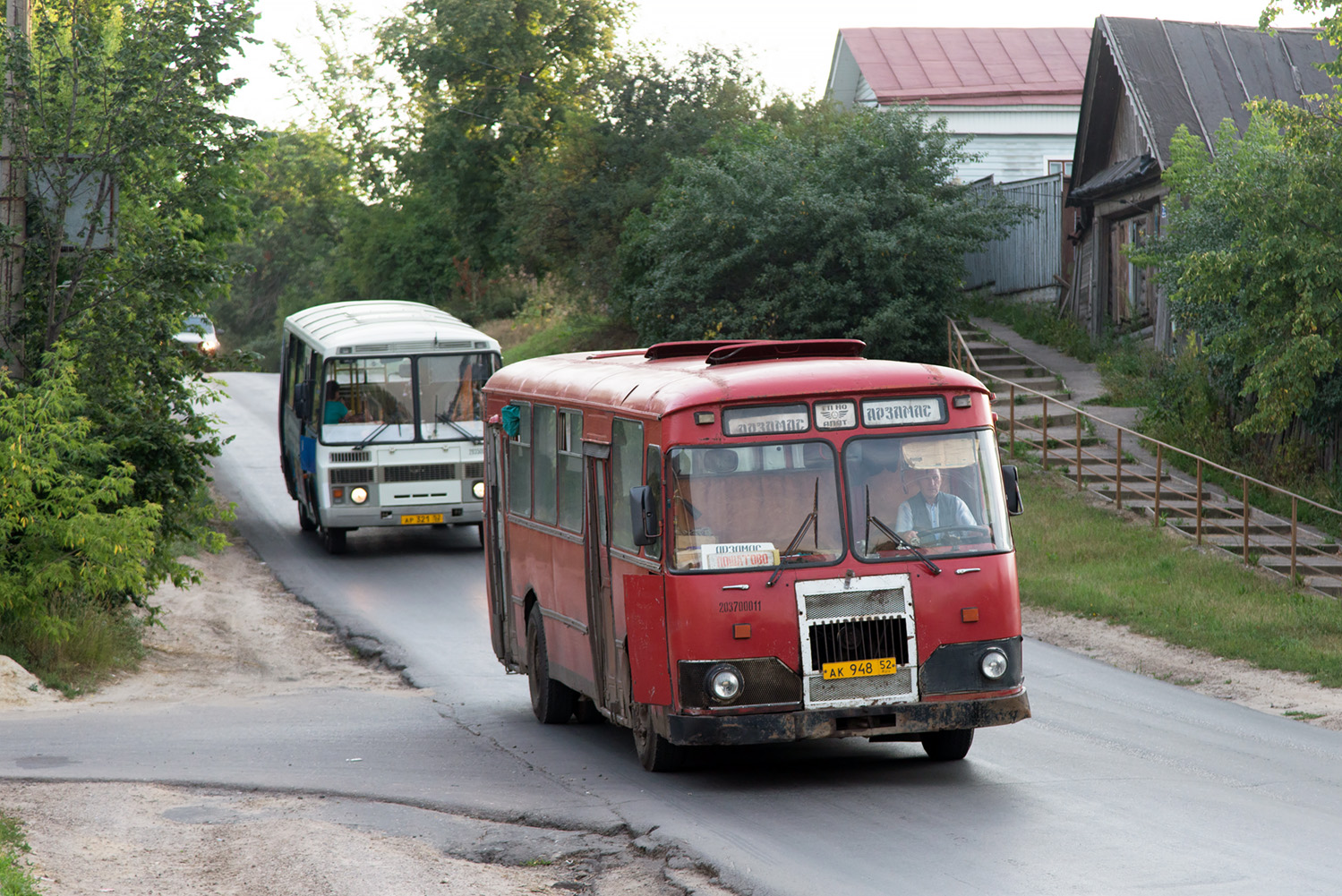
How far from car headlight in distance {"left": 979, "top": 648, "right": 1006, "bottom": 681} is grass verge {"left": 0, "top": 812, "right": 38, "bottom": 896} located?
5.23 metres

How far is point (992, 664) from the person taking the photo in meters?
9.26

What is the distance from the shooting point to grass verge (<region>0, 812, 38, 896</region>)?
6875 mm

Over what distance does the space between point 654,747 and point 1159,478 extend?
13.1 meters

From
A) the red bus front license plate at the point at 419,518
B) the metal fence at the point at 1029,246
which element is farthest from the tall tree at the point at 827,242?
the red bus front license plate at the point at 419,518

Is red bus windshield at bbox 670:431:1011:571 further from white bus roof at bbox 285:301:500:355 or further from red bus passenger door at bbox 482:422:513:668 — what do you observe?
white bus roof at bbox 285:301:500:355

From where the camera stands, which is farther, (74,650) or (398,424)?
(398,424)

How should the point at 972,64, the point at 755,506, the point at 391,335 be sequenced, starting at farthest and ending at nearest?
the point at 972,64, the point at 391,335, the point at 755,506

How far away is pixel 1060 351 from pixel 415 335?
14.7 m

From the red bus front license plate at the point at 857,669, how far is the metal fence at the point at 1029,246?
24042 mm

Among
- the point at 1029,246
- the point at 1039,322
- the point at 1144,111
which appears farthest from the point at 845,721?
the point at 1029,246

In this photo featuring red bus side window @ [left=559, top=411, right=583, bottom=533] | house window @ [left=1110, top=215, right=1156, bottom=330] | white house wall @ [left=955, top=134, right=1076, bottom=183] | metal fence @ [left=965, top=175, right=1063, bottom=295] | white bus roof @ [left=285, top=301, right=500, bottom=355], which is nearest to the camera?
red bus side window @ [left=559, top=411, right=583, bottom=533]

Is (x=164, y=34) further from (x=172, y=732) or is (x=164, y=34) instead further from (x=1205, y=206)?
(x=1205, y=206)

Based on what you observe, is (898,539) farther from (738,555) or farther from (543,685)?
(543,685)

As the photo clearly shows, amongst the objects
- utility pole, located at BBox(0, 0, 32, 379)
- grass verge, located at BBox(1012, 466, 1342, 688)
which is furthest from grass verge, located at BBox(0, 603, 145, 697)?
grass verge, located at BBox(1012, 466, 1342, 688)
